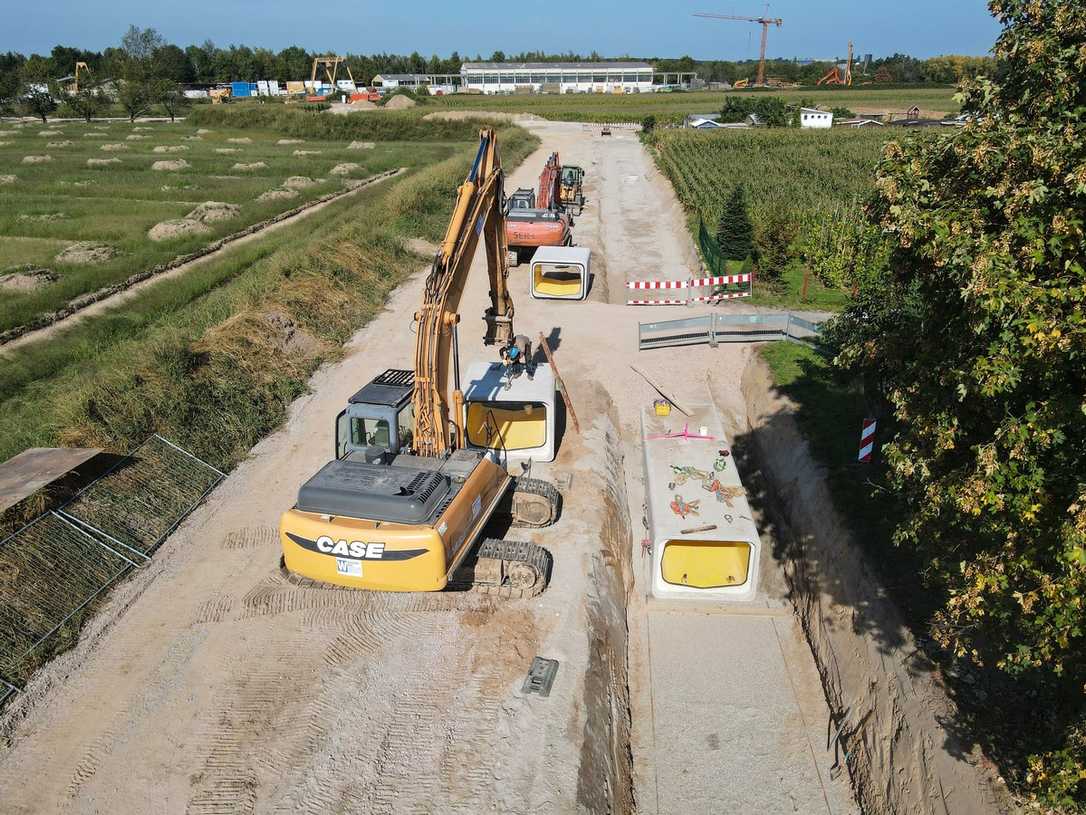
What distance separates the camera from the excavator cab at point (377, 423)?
478 inches

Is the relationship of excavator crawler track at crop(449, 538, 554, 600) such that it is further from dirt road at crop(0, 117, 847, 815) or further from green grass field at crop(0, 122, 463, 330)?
green grass field at crop(0, 122, 463, 330)

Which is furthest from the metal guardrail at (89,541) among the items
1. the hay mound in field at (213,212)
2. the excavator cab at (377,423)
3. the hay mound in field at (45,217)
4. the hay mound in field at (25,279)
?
the hay mound in field at (45,217)

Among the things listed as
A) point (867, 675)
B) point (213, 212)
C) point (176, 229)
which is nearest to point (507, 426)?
point (867, 675)

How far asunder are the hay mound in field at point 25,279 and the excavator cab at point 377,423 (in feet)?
65.6

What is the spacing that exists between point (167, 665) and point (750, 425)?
1373 centimetres

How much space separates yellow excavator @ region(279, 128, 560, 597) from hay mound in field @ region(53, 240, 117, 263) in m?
22.4

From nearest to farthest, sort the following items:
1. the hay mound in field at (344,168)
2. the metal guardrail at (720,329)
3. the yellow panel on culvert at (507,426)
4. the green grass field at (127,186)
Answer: the yellow panel on culvert at (507,426), the metal guardrail at (720,329), the green grass field at (127,186), the hay mound in field at (344,168)

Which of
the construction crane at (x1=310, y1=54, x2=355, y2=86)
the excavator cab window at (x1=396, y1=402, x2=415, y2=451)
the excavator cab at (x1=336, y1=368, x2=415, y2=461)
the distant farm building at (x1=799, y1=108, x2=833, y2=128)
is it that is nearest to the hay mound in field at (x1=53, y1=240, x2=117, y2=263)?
the excavator cab at (x1=336, y1=368, x2=415, y2=461)

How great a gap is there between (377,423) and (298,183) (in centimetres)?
4023

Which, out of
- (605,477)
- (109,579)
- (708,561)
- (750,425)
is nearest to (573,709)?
(708,561)

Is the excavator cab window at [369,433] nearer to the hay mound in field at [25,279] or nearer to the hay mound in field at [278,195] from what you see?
the hay mound in field at [25,279]

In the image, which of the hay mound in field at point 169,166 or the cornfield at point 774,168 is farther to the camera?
the hay mound in field at point 169,166

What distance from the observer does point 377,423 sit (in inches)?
483

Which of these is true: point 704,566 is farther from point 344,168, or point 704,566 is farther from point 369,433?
point 344,168
